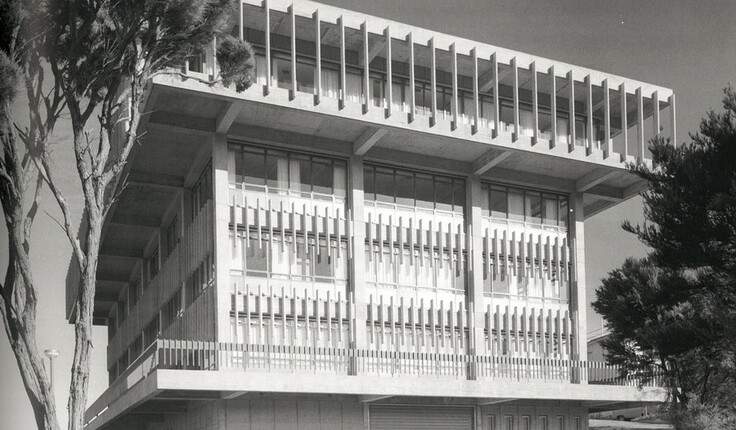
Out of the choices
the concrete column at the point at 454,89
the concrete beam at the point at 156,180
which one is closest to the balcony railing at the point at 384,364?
the concrete beam at the point at 156,180

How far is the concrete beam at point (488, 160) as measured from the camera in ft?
102

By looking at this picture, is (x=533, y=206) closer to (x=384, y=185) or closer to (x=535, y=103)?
(x=535, y=103)

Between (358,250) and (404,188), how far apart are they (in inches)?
118

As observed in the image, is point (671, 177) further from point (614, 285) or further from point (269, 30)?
point (269, 30)

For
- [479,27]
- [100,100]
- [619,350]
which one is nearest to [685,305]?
[619,350]

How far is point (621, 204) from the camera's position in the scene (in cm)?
3706

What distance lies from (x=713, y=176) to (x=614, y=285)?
361 inches

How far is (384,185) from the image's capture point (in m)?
31.1

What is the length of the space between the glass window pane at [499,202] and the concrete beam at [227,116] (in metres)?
10.3

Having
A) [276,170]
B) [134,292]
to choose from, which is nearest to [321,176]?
[276,170]

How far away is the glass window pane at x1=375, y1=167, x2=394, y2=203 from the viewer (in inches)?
1217

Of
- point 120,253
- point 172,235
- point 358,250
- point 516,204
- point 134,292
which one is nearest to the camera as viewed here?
point 358,250

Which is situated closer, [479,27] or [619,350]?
[479,27]

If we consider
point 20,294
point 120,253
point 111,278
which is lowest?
point 20,294
